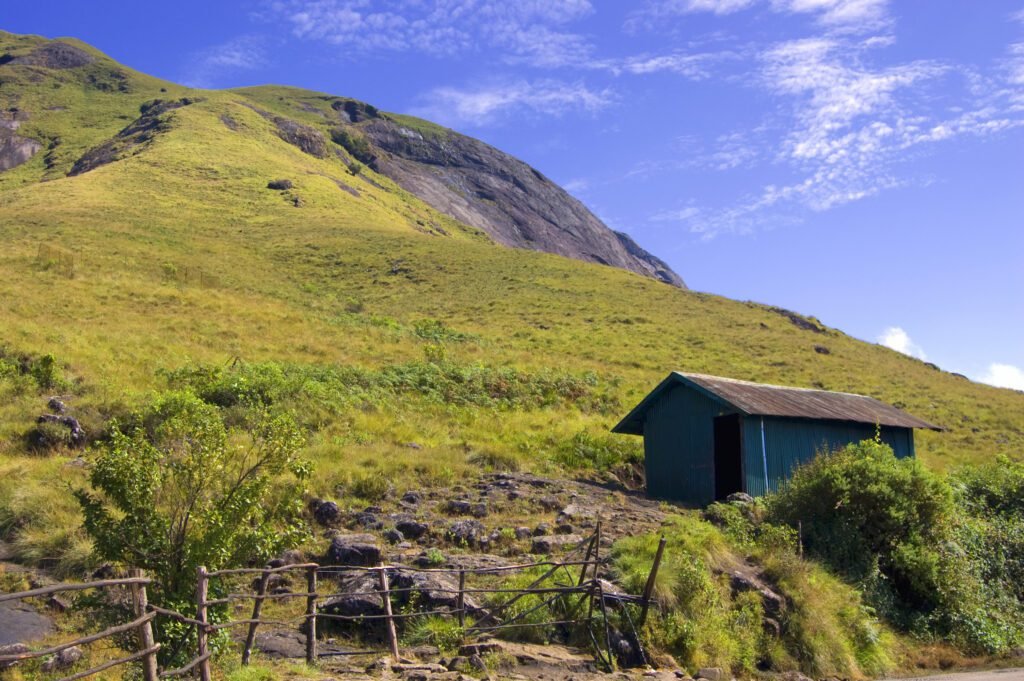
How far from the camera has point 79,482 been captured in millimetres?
16016

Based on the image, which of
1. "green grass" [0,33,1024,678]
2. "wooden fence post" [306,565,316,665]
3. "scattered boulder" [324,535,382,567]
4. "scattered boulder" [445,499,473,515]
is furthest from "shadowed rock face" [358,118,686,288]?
"wooden fence post" [306,565,316,665]

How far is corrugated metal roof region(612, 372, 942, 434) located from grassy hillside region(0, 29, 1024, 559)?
11.9 ft

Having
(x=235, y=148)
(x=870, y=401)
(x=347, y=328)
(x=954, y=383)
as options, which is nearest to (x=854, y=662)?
(x=870, y=401)

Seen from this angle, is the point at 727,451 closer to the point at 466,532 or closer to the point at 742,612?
the point at 742,612

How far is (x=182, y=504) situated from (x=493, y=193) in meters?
124

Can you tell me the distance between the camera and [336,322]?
38.6 meters

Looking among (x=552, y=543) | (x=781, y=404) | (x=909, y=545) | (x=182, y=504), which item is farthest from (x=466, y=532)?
(x=781, y=404)

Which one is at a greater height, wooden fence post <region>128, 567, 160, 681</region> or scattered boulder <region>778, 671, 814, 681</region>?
wooden fence post <region>128, 567, 160, 681</region>

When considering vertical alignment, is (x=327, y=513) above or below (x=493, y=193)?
below

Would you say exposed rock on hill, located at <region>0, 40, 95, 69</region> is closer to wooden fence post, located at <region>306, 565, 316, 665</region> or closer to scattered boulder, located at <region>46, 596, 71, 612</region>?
scattered boulder, located at <region>46, 596, 71, 612</region>

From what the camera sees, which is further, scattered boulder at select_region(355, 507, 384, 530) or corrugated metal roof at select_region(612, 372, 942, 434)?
corrugated metal roof at select_region(612, 372, 942, 434)

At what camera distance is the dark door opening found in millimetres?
22156

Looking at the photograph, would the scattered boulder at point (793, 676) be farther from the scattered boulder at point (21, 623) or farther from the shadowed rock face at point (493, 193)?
the shadowed rock face at point (493, 193)

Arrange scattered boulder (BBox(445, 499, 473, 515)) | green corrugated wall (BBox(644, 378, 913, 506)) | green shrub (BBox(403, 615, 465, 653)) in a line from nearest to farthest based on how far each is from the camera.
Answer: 1. green shrub (BBox(403, 615, 465, 653))
2. scattered boulder (BBox(445, 499, 473, 515))
3. green corrugated wall (BBox(644, 378, 913, 506))
